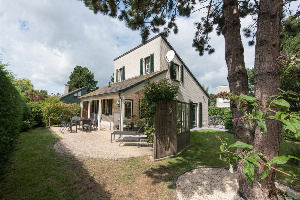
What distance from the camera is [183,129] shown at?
656cm

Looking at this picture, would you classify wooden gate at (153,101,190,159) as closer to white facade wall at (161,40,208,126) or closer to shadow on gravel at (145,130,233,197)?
shadow on gravel at (145,130,233,197)

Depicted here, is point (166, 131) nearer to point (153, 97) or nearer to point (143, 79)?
point (153, 97)

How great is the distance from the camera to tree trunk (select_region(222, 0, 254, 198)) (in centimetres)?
275

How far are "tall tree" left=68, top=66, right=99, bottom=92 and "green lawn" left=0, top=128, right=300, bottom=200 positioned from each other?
39.7 meters

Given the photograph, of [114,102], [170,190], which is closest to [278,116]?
[170,190]

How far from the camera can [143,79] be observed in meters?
10.1

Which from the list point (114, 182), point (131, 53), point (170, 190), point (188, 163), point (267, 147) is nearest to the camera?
point (267, 147)

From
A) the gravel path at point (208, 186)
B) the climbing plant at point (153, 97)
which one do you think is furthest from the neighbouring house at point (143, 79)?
the gravel path at point (208, 186)

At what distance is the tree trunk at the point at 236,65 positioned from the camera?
2752 mm

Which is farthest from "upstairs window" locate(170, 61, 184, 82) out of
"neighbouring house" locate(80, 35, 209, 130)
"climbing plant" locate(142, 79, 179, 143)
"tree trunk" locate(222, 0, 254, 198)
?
"tree trunk" locate(222, 0, 254, 198)

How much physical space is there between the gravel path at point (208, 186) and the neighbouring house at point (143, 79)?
21.5 ft

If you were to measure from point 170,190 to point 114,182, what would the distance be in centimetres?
143

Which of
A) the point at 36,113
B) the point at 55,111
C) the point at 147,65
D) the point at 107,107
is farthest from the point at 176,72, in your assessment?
the point at 36,113

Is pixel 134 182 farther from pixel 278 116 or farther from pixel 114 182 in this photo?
pixel 278 116
